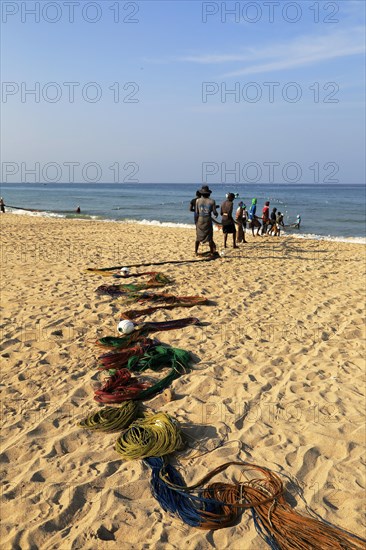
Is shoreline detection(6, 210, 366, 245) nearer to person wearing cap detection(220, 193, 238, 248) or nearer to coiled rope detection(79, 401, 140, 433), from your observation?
person wearing cap detection(220, 193, 238, 248)

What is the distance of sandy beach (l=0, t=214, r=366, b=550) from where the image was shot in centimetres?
276

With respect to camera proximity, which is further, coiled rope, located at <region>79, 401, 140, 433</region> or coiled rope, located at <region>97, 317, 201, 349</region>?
coiled rope, located at <region>97, 317, 201, 349</region>

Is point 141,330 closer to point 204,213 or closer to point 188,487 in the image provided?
point 188,487

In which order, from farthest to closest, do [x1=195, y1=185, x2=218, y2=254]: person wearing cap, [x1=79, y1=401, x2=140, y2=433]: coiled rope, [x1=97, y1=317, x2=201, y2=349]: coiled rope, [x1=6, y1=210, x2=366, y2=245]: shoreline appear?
1. [x1=6, y1=210, x2=366, y2=245]: shoreline
2. [x1=195, y1=185, x2=218, y2=254]: person wearing cap
3. [x1=97, y1=317, x2=201, y2=349]: coiled rope
4. [x1=79, y1=401, x2=140, y2=433]: coiled rope

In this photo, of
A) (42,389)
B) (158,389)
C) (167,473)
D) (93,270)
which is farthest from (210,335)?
(93,270)

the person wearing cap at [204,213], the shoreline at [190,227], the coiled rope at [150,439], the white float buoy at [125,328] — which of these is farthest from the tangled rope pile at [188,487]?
the shoreline at [190,227]

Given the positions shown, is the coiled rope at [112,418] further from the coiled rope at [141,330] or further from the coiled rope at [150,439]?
the coiled rope at [141,330]

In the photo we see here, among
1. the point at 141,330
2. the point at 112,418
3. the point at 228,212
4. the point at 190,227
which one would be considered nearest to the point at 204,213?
the point at 228,212

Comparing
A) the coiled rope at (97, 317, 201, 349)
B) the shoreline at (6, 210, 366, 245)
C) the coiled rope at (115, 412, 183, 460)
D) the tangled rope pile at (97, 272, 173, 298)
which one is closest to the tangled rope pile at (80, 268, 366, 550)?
the coiled rope at (115, 412, 183, 460)

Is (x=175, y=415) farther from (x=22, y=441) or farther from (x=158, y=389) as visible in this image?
(x=22, y=441)

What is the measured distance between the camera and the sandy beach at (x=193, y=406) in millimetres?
2756

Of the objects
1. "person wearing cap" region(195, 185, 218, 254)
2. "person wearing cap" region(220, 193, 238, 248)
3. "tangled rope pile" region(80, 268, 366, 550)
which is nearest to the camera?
"tangled rope pile" region(80, 268, 366, 550)

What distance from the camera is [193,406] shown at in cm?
407

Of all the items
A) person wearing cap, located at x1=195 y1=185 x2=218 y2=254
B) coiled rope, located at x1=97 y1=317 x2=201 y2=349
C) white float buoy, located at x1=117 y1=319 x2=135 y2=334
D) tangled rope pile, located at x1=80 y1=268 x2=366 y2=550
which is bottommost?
tangled rope pile, located at x1=80 y1=268 x2=366 y2=550
